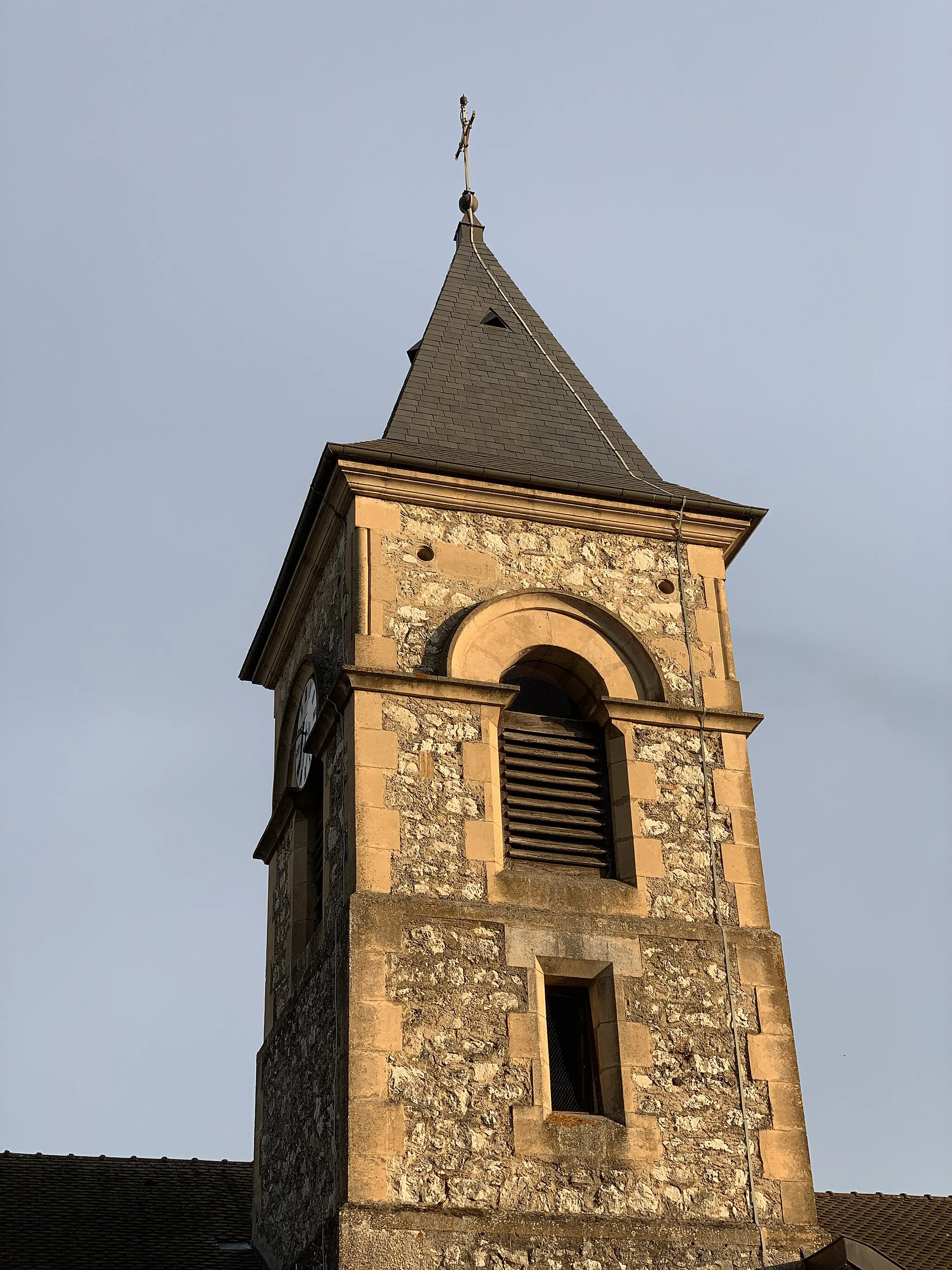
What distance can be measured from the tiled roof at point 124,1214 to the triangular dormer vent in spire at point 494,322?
8.68 m

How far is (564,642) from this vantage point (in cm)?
1541

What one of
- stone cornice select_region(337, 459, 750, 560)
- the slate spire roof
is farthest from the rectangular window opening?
the slate spire roof

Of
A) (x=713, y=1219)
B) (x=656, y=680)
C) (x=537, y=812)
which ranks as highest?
(x=656, y=680)

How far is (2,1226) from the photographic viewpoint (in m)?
15.3

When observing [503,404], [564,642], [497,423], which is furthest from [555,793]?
[503,404]

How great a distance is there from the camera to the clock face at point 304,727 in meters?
16.1

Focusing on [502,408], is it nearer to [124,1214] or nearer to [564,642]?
[564,642]

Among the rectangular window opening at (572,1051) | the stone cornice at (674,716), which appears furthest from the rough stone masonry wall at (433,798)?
the stone cornice at (674,716)

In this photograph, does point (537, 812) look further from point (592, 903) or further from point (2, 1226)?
point (2, 1226)

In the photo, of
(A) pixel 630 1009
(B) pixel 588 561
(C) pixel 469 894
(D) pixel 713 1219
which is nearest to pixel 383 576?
(B) pixel 588 561

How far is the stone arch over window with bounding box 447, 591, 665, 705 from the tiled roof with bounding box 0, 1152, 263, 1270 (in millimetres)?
5229

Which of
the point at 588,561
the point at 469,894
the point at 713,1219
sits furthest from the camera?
the point at 588,561

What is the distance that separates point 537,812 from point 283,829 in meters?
2.99

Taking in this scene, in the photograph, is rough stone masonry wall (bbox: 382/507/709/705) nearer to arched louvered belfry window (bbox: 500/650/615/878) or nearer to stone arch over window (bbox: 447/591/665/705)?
stone arch over window (bbox: 447/591/665/705)
